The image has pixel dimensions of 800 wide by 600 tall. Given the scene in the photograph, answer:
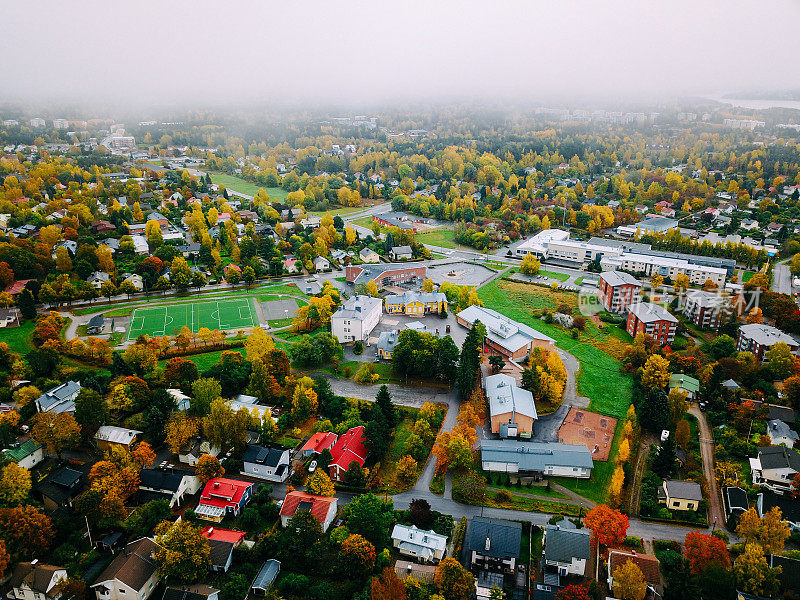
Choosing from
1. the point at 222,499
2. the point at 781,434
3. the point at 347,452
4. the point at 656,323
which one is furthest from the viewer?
the point at 656,323

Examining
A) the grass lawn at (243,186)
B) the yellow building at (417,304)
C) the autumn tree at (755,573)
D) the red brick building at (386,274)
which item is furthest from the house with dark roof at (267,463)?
the grass lawn at (243,186)

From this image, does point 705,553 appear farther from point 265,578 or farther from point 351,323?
point 351,323

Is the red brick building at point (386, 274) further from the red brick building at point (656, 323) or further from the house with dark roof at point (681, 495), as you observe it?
the house with dark roof at point (681, 495)

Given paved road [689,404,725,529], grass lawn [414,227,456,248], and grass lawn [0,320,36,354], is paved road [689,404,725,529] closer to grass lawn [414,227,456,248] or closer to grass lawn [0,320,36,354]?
grass lawn [414,227,456,248]

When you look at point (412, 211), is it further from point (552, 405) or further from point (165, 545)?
point (165, 545)

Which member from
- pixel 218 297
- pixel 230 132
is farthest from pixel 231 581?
pixel 230 132

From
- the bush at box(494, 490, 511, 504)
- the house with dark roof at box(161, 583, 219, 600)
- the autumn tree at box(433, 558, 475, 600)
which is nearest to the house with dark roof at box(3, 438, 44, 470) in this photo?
the house with dark roof at box(161, 583, 219, 600)

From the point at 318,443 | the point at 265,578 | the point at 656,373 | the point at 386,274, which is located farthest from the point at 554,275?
the point at 265,578
